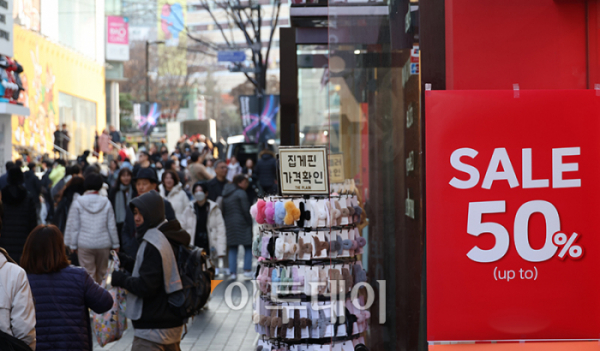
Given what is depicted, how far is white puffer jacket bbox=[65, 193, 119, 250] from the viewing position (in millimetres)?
Result: 8734

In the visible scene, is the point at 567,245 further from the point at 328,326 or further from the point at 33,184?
the point at 33,184

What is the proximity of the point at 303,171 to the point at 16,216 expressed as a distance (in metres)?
4.79

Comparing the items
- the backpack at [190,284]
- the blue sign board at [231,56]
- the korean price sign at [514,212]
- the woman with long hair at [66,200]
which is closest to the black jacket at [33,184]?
the woman with long hair at [66,200]

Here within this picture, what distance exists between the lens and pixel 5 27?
16.2 m

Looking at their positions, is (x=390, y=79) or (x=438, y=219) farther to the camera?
(x=390, y=79)

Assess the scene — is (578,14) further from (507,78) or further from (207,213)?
(207,213)

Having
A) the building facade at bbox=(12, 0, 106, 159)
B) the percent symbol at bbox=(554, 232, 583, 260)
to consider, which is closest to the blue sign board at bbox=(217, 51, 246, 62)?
the building facade at bbox=(12, 0, 106, 159)

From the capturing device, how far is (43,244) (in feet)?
14.4

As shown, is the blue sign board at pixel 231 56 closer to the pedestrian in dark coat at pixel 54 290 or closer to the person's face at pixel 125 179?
A: the person's face at pixel 125 179

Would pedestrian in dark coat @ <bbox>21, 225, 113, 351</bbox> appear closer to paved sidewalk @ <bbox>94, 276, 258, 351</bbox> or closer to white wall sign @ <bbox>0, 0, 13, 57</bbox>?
paved sidewalk @ <bbox>94, 276, 258, 351</bbox>

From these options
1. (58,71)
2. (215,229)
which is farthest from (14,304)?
(58,71)

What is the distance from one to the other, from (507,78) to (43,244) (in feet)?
9.87

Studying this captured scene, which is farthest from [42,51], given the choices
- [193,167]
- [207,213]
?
[207,213]

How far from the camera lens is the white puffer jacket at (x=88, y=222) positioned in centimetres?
873
